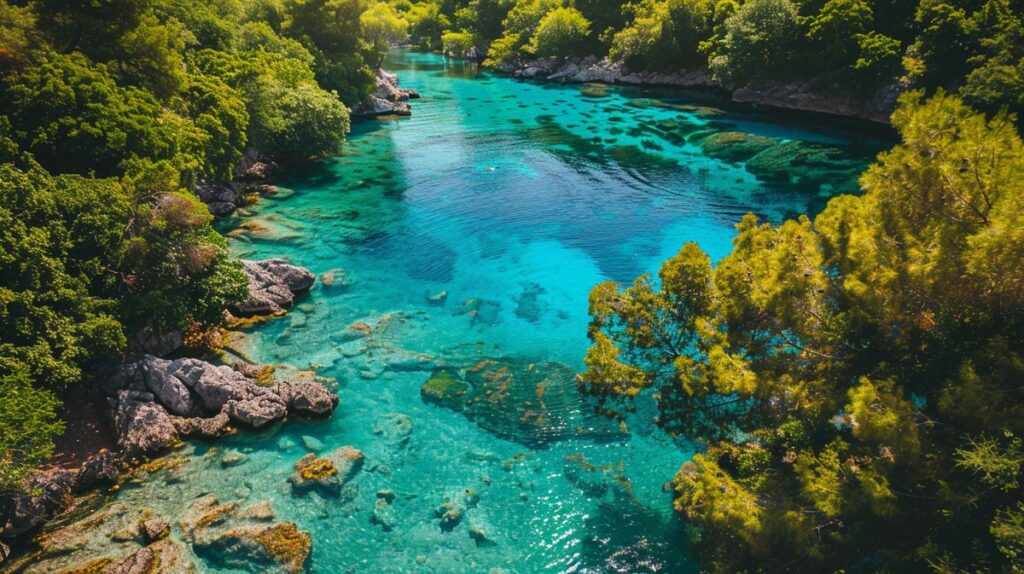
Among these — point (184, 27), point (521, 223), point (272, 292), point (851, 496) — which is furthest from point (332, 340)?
point (184, 27)

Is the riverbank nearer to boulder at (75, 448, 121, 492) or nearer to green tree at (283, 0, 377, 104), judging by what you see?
boulder at (75, 448, 121, 492)

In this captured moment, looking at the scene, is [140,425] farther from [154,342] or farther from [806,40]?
[806,40]

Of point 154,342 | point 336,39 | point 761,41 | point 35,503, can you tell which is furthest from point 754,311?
point 336,39

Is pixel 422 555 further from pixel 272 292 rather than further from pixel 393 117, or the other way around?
pixel 393 117

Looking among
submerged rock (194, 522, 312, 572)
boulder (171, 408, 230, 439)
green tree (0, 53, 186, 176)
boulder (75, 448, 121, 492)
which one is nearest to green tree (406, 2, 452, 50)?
green tree (0, 53, 186, 176)

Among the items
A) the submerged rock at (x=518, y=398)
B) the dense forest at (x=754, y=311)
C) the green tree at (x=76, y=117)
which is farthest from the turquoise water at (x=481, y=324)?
the green tree at (x=76, y=117)

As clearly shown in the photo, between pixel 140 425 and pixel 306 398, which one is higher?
pixel 140 425
